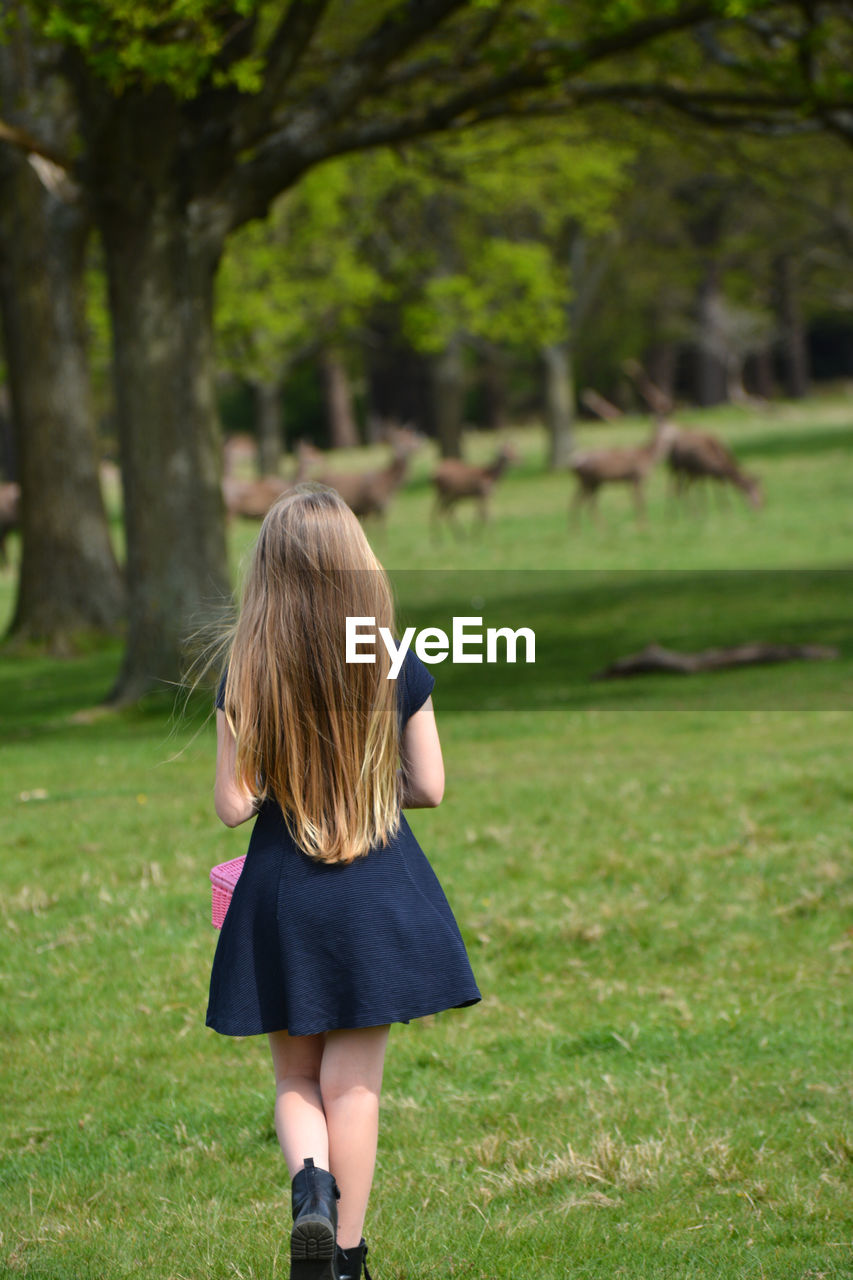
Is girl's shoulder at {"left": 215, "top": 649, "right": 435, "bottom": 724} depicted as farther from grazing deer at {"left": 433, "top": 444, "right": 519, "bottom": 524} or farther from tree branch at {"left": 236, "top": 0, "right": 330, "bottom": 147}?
grazing deer at {"left": 433, "top": 444, "right": 519, "bottom": 524}

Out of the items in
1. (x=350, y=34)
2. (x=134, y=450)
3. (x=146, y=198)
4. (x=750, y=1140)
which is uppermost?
(x=350, y=34)

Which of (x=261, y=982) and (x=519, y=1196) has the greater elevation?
(x=261, y=982)

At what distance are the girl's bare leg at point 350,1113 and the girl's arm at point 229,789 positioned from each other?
0.55m

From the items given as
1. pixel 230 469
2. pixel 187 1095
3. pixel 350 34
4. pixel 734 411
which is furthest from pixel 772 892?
pixel 734 411

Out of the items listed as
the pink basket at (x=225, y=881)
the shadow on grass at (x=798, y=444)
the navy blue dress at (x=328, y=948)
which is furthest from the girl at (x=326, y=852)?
the shadow on grass at (x=798, y=444)

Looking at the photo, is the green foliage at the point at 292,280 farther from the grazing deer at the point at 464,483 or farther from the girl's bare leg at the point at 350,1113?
the girl's bare leg at the point at 350,1113

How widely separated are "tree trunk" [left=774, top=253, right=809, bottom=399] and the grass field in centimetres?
3933

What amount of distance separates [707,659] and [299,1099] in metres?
10.6

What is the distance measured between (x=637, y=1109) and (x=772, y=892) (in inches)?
89.8

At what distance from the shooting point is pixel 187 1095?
514cm

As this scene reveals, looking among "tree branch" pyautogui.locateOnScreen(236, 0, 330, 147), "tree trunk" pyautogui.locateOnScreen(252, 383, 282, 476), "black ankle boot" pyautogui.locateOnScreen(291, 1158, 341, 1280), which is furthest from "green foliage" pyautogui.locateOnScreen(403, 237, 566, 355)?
"black ankle boot" pyautogui.locateOnScreen(291, 1158, 341, 1280)

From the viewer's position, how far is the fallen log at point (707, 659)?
44.8 ft

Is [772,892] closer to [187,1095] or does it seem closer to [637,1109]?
[637,1109]

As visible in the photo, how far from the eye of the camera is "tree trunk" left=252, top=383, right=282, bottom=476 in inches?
1740
